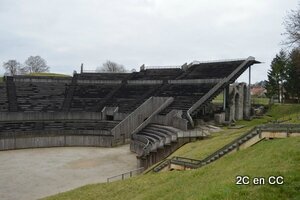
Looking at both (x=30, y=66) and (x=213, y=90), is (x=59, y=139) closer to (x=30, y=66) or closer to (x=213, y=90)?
(x=213, y=90)

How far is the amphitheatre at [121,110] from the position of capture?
110ft

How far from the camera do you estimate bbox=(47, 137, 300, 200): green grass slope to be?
945 cm

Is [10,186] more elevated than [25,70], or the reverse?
[25,70]

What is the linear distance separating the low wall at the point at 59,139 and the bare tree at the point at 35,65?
7078 cm

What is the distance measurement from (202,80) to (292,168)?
110 feet

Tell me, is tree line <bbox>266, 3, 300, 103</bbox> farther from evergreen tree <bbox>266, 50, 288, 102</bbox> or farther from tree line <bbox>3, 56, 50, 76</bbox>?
tree line <bbox>3, 56, 50, 76</bbox>

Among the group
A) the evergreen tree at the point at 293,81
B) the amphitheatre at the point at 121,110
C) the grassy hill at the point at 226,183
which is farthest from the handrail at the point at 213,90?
the grassy hill at the point at 226,183

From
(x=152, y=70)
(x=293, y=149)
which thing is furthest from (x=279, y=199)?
(x=152, y=70)

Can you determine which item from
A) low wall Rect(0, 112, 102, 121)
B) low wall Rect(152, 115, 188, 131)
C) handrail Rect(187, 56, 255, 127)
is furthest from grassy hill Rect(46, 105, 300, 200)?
low wall Rect(0, 112, 102, 121)

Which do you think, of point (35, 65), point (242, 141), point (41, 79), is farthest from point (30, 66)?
point (242, 141)

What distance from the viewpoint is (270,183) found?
9.87m

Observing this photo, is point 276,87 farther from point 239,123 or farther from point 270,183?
point 270,183

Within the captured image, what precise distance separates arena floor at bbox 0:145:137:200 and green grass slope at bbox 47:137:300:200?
584 centimetres

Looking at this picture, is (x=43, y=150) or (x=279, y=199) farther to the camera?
(x=43, y=150)
